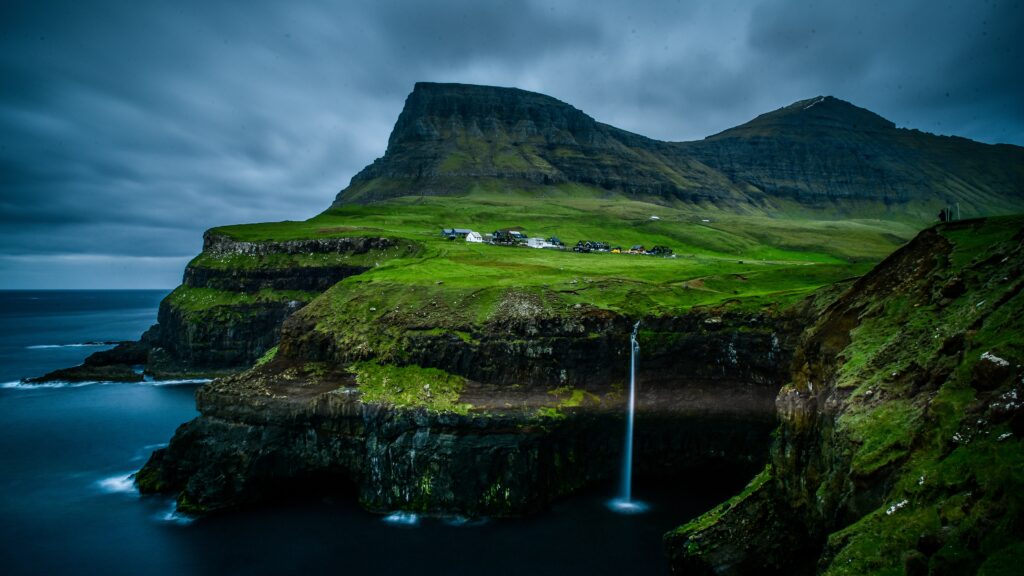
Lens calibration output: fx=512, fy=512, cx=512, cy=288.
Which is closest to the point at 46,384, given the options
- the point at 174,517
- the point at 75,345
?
the point at 75,345

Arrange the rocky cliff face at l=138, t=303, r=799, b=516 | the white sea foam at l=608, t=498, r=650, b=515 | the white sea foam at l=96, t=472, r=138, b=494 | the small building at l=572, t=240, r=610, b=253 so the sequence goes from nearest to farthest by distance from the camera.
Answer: the rocky cliff face at l=138, t=303, r=799, b=516 → the white sea foam at l=608, t=498, r=650, b=515 → the white sea foam at l=96, t=472, r=138, b=494 → the small building at l=572, t=240, r=610, b=253

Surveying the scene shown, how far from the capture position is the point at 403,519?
40469mm

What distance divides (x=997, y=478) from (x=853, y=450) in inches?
249

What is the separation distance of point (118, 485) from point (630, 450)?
48426 millimetres

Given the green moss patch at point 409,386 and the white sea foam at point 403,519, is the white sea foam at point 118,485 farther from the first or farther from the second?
the white sea foam at point 403,519

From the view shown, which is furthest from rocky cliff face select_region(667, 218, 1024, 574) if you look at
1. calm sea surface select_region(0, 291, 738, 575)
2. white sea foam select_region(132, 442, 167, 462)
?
white sea foam select_region(132, 442, 167, 462)

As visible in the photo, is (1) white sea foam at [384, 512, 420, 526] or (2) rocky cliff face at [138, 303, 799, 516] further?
(2) rocky cliff face at [138, 303, 799, 516]

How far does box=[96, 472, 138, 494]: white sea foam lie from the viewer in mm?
47188

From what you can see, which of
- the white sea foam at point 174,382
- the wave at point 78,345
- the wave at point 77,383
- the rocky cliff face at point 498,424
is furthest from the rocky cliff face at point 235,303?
the rocky cliff face at point 498,424

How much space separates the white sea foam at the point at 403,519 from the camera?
1571 inches

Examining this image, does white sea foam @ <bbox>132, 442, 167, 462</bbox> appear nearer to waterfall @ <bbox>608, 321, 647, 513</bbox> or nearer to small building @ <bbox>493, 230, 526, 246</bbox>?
waterfall @ <bbox>608, 321, 647, 513</bbox>

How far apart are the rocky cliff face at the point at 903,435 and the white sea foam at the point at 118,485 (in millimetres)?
48822

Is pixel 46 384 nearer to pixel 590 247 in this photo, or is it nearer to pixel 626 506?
pixel 626 506

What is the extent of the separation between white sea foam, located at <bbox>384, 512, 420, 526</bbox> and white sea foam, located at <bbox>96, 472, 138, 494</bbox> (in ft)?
83.8
